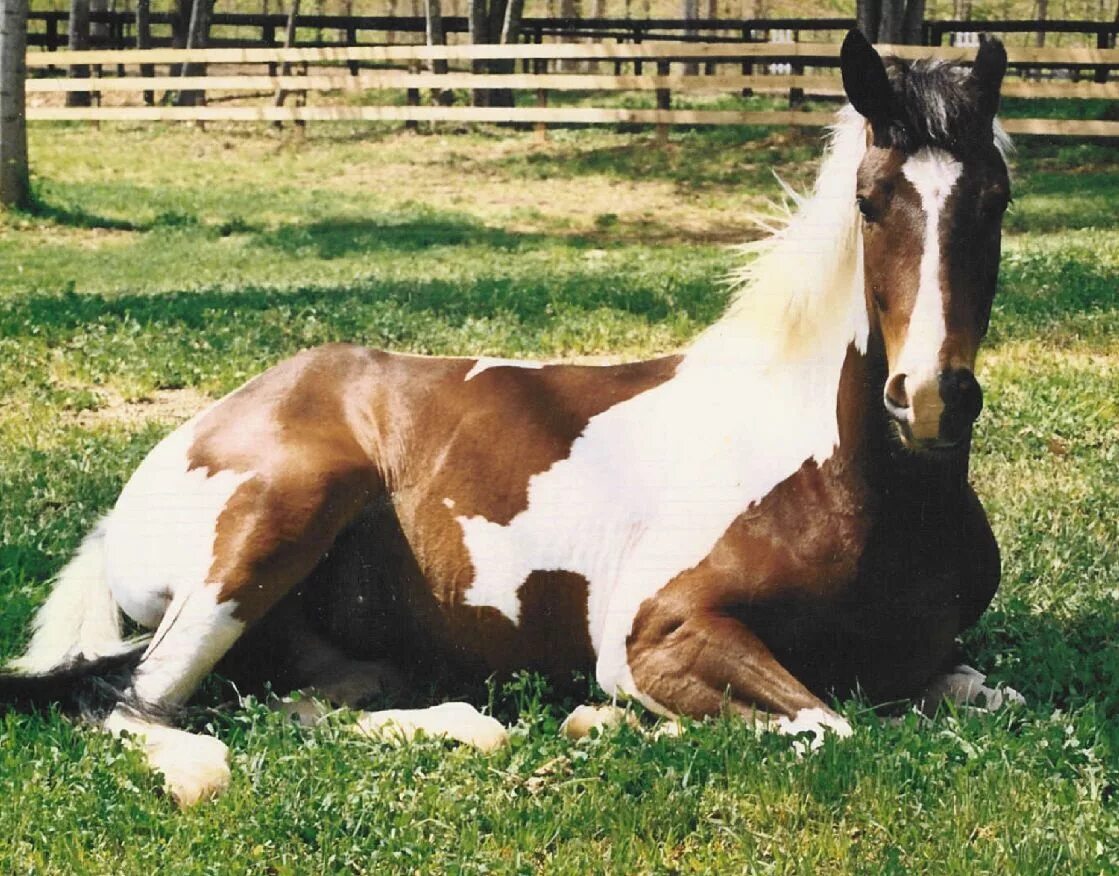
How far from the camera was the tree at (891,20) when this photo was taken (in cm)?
1981

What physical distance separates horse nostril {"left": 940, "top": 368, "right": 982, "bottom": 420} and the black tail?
234 cm

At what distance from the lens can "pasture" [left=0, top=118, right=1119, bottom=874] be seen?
3.19 metres

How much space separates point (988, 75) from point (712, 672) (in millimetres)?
1649

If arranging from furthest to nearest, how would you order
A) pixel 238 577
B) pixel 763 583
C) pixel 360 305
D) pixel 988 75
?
pixel 360 305, pixel 238 577, pixel 763 583, pixel 988 75

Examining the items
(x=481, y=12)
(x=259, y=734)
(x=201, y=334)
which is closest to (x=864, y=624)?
(x=259, y=734)

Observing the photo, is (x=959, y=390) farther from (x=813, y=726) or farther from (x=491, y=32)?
(x=491, y=32)

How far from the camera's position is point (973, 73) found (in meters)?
3.55

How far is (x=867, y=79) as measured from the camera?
348 cm

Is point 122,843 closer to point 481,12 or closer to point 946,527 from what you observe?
point 946,527

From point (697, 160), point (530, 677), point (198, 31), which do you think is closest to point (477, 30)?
point (198, 31)

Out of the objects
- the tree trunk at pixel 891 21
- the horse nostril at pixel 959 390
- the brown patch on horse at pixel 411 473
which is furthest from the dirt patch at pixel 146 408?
the tree trunk at pixel 891 21

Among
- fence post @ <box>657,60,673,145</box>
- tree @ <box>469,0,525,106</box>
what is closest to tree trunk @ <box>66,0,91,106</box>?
tree @ <box>469,0,525,106</box>

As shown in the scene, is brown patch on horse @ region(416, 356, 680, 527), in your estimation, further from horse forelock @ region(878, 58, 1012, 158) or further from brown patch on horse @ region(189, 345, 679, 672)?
horse forelock @ region(878, 58, 1012, 158)

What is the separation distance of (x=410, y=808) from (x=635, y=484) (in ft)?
4.28
